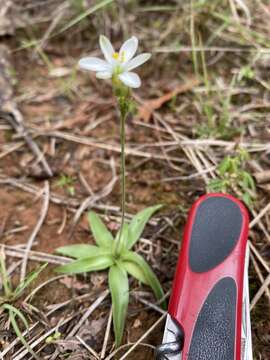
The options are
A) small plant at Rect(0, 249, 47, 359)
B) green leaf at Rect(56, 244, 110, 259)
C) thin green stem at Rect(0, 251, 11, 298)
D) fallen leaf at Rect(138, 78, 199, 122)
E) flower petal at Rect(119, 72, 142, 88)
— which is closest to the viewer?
flower petal at Rect(119, 72, 142, 88)

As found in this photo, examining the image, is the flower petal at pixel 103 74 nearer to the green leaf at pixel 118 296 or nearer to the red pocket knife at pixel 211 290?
the red pocket knife at pixel 211 290

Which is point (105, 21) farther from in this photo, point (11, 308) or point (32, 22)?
point (11, 308)

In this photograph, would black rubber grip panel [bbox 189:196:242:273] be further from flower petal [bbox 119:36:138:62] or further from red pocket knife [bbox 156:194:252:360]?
flower petal [bbox 119:36:138:62]

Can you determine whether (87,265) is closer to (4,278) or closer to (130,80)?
(4,278)

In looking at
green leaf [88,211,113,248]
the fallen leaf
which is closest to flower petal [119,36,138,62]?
green leaf [88,211,113,248]

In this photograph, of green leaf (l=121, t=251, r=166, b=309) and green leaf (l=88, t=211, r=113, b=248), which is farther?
green leaf (l=88, t=211, r=113, b=248)

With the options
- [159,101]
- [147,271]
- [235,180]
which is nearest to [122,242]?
[147,271]

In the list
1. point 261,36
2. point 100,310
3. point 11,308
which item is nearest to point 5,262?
point 11,308
